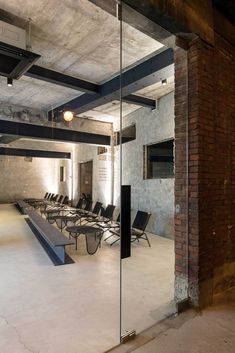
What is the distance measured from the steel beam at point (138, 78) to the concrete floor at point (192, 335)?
2935mm

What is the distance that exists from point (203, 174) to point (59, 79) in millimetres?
3003

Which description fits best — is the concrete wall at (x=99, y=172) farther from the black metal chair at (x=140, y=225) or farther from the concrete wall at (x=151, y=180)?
the black metal chair at (x=140, y=225)

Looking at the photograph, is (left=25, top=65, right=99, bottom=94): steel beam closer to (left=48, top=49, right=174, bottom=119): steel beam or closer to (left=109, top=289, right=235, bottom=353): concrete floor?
(left=48, top=49, right=174, bottom=119): steel beam

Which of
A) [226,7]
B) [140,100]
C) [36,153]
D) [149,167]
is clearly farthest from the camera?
[36,153]

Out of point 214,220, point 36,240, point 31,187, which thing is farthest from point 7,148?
point 214,220

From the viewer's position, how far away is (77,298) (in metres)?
2.67

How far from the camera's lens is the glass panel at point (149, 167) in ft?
8.07

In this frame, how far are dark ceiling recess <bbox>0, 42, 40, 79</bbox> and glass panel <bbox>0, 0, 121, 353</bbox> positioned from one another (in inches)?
0.9

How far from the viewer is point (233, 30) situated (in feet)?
9.52

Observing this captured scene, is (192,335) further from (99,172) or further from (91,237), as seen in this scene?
(99,172)

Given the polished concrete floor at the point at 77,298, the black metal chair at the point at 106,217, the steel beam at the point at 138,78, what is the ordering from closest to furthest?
the polished concrete floor at the point at 77,298 → the steel beam at the point at 138,78 → the black metal chair at the point at 106,217

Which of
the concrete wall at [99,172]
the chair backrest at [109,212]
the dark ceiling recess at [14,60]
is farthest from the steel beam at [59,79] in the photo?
the concrete wall at [99,172]

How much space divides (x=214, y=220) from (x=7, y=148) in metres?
10.9

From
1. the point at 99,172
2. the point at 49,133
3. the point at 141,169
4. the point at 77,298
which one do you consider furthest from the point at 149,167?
the point at 77,298
